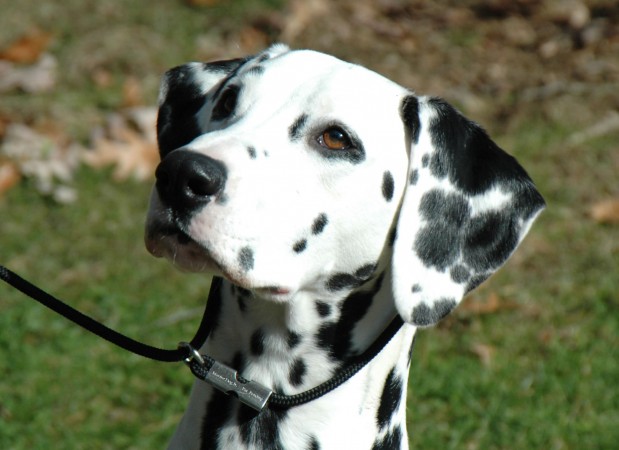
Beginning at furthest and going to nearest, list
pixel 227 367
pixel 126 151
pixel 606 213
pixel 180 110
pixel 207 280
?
pixel 126 151
pixel 606 213
pixel 207 280
pixel 180 110
pixel 227 367

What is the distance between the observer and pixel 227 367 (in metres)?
3.36

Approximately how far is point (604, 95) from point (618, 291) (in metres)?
2.56

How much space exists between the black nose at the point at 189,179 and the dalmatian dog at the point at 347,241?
0.81 ft

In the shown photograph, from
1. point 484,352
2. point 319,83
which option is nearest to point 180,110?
point 319,83

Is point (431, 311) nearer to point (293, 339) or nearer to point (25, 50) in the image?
point (293, 339)

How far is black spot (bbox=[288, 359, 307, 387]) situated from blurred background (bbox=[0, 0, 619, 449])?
1.99m

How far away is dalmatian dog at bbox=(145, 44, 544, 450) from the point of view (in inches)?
130

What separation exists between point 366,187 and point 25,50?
6367 millimetres

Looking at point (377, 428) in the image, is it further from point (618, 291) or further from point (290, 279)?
point (618, 291)

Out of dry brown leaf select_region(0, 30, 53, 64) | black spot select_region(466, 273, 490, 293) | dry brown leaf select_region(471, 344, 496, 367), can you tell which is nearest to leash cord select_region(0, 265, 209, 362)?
black spot select_region(466, 273, 490, 293)

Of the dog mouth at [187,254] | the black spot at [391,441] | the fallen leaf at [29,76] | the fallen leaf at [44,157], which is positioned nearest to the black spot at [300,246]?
the dog mouth at [187,254]

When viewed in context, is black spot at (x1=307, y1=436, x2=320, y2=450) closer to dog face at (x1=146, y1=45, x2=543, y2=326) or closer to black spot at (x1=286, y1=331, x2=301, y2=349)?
black spot at (x1=286, y1=331, x2=301, y2=349)

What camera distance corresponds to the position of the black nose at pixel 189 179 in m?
2.93

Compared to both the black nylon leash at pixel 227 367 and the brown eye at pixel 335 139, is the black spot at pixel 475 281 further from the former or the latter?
the brown eye at pixel 335 139
